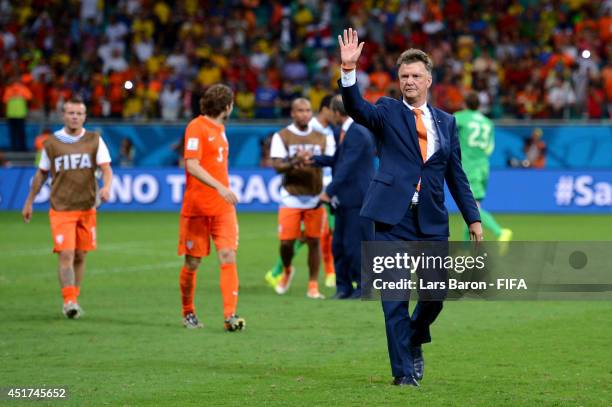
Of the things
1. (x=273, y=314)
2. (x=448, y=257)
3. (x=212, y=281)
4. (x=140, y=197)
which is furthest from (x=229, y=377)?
(x=140, y=197)

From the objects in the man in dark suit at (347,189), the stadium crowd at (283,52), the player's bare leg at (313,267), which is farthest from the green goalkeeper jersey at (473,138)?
the stadium crowd at (283,52)

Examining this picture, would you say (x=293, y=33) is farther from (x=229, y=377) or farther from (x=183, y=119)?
(x=229, y=377)

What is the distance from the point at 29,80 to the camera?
29766 mm

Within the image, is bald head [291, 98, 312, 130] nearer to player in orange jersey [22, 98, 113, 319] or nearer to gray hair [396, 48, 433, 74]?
player in orange jersey [22, 98, 113, 319]

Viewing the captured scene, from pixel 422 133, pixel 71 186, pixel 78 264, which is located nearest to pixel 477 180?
pixel 78 264

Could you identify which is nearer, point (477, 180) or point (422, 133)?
point (422, 133)

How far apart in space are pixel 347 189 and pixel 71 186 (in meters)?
3.08

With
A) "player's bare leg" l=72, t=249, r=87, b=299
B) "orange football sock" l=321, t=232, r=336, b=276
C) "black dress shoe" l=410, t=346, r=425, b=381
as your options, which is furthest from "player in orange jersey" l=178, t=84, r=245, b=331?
"orange football sock" l=321, t=232, r=336, b=276

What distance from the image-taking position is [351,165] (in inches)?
507

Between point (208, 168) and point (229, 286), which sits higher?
point (208, 168)

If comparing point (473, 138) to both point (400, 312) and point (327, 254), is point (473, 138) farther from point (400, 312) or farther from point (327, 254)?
point (400, 312)

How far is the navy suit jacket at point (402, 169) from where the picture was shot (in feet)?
25.2

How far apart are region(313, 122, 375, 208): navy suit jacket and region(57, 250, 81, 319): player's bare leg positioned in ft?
9.72

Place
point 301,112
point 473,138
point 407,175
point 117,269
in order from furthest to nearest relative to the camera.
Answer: point 117,269
point 473,138
point 301,112
point 407,175
